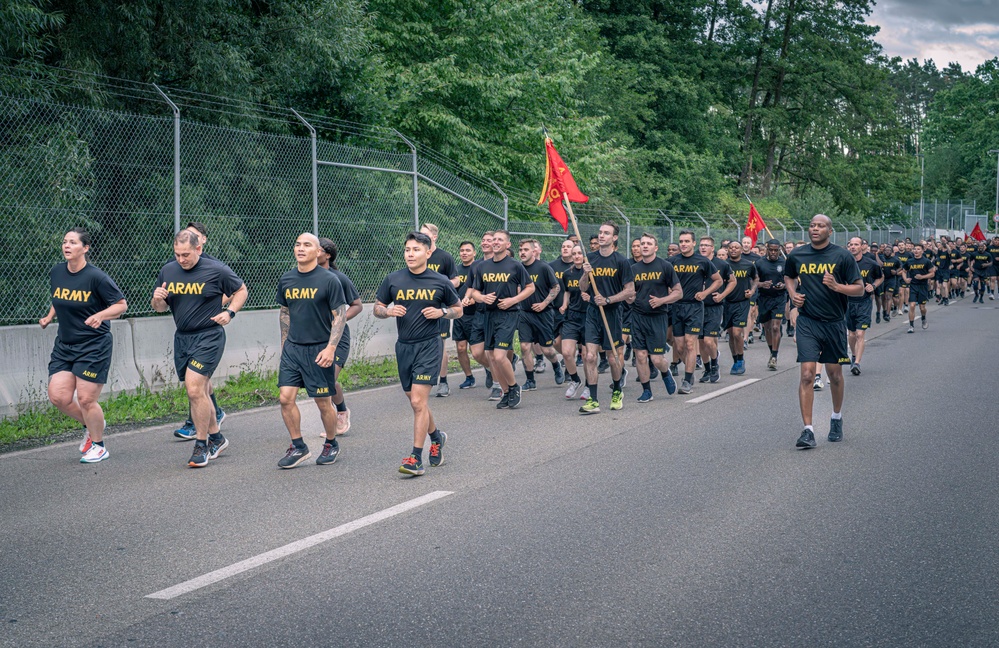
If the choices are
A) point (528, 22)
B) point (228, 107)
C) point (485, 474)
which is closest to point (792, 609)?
point (485, 474)

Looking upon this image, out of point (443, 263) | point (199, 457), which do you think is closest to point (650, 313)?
point (443, 263)

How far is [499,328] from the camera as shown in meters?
11.8

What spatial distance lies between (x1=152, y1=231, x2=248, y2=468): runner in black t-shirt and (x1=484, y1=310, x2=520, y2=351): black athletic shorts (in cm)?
380

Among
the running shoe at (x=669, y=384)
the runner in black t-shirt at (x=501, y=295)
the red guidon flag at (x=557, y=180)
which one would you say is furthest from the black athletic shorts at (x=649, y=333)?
the red guidon flag at (x=557, y=180)

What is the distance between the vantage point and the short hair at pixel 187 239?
27.6 ft

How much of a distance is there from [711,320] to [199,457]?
778cm

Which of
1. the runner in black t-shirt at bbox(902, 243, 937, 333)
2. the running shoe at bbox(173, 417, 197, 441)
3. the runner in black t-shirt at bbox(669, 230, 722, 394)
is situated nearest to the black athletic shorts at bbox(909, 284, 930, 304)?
the runner in black t-shirt at bbox(902, 243, 937, 333)

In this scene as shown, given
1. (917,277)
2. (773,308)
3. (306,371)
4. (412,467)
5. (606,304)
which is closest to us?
(412,467)

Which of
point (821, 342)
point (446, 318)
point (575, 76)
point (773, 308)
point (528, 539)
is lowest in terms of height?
point (528, 539)

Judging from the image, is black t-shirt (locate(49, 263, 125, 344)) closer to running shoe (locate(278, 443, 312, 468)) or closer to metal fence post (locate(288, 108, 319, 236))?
running shoe (locate(278, 443, 312, 468))

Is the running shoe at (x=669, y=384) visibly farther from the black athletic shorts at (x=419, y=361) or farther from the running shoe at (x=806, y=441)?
the black athletic shorts at (x=419, y=361)

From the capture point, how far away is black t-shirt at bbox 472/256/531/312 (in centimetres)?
1180

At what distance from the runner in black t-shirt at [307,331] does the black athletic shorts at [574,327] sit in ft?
14.6

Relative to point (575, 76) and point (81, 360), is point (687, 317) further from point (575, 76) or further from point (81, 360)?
point (575, 76)
